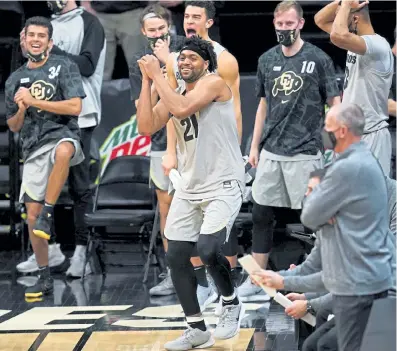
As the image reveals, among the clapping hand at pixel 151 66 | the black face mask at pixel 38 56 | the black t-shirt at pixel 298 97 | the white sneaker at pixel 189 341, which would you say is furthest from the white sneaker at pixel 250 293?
the black face mask at pixel 38 56

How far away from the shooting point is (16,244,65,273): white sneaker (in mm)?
10391

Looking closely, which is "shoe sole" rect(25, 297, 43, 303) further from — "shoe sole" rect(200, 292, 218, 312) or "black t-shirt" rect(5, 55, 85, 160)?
"shoe sole" rect(200, 292, 218, 312)

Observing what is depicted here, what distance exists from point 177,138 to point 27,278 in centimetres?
295

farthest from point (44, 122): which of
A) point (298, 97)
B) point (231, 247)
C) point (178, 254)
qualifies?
point (178, 254)

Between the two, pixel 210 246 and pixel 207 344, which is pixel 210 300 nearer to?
pixel 207 344

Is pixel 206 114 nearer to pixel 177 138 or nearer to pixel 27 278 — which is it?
pixel 177 138

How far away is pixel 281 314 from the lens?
8.65m

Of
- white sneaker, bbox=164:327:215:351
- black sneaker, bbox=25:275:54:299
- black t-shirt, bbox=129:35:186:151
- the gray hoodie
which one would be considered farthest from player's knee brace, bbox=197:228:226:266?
the gray hoodie

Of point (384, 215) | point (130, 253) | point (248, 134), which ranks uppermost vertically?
point (384, 215)

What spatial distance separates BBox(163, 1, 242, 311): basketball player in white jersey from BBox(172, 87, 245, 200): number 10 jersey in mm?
385

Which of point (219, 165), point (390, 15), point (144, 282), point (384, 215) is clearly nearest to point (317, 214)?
point (384, 215)

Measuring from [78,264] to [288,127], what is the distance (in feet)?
7.81

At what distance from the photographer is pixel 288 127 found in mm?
9094

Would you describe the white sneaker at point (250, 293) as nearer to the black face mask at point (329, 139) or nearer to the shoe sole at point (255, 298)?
the shoe sole at point (255, 298)
